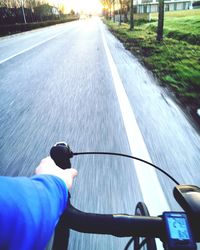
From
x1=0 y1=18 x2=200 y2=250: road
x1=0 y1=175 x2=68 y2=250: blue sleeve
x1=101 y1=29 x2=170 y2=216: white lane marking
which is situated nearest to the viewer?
x1=0 y1=175 x2=68 y2=250: blue sleeve

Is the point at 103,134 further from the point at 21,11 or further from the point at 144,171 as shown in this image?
the point at 21,11

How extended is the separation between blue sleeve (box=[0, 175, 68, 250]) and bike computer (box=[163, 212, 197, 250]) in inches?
15.9

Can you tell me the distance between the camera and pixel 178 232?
863 mm

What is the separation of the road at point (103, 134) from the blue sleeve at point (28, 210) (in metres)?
1.07

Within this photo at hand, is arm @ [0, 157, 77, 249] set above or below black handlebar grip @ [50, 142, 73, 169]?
above

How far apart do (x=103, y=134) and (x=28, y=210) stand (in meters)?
2.90

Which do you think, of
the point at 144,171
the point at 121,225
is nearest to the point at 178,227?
the point at 121,225

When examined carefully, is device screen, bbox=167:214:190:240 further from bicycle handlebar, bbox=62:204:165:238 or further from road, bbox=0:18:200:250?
road, bbox=0:18:200:250

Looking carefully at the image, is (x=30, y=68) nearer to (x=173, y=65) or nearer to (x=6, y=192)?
(x=173, y=65)

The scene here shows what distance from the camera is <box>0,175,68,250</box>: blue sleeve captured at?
2.41ft

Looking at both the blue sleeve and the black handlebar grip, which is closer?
the blue sleeve

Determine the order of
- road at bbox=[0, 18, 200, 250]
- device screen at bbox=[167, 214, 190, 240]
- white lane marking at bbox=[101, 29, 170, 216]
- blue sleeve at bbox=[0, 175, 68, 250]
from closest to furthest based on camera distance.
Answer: blue sleeve at bbox=[0, 175, 68, 250] < device screen at bbox=[167, 214, 190, 240] < white lane marking at bbox=[101, 29, 170, 216] < road at bbox=[0, 18, 200, 250]

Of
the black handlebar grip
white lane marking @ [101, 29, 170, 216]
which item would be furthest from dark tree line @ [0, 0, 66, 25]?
the black handlebar grip

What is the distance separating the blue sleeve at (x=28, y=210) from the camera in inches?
28.9
